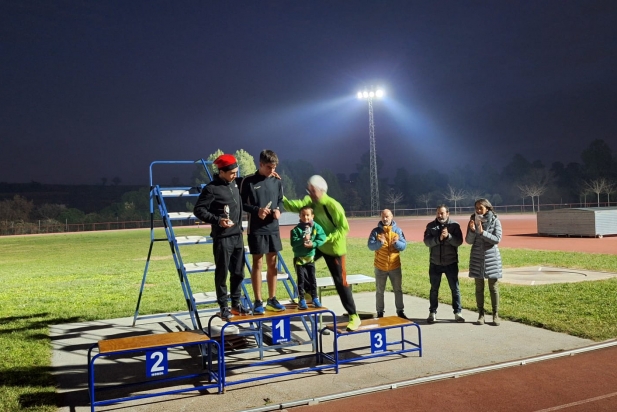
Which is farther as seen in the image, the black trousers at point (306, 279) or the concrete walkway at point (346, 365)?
the black trousers at point (306, 279)

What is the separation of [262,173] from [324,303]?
5148 mm

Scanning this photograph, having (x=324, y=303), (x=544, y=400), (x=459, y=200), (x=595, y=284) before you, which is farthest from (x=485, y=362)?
(x=459, y=200)

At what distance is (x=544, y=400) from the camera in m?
5.05

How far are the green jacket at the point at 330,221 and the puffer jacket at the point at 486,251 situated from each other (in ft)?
9.03

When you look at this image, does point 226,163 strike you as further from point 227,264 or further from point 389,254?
point 389,254

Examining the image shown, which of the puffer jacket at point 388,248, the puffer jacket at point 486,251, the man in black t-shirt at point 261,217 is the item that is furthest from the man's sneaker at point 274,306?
the puffer jacket at point 486,251

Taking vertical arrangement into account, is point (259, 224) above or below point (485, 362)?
above

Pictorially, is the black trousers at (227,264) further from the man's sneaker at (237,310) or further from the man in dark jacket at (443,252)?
Answer: the man in dark jacket at (443,252)

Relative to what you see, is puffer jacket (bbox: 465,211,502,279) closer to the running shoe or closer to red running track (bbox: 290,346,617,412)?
red running track (bbox: 290,346,617,412)

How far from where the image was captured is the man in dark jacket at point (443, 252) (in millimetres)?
8438

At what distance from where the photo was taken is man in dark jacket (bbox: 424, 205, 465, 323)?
27.7 feet

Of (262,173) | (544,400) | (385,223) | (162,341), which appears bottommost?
(544,400)

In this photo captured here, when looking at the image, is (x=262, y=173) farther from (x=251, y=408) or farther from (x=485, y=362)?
(x=485, y=362)

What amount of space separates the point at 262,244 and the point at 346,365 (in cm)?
180
